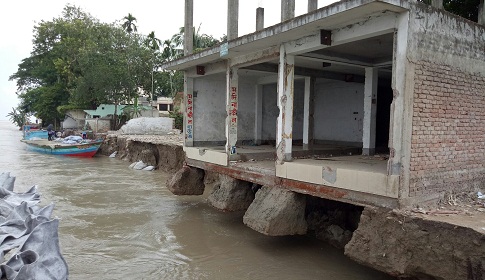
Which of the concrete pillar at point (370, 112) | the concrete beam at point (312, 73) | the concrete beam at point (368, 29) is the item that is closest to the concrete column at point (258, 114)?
the concrete beam at point (312, 73)

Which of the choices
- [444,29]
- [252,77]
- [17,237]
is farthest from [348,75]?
[17,237]

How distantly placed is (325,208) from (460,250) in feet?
12.8

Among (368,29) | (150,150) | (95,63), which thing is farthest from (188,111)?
(95,63)

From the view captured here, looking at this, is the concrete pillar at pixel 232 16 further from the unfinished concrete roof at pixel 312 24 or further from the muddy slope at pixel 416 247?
the muddy slope at pixel 416 247

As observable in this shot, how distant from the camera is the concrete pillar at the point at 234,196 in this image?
8109 mm

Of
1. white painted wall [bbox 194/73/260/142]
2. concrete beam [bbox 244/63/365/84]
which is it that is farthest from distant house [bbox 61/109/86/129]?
concrete beam [bbox 244/63/365/84]

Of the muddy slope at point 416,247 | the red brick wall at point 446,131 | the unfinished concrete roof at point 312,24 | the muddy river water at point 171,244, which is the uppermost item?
the unfinished concrete roof at point 312,24

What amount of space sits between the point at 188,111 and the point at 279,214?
16.9 feet

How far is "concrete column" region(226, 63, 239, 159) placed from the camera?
8523 millimetres

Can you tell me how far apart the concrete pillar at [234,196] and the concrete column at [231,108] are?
680mm

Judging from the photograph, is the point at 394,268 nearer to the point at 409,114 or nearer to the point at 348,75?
the point at 409,114

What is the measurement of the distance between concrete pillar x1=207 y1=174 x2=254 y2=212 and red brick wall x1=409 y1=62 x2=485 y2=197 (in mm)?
4010

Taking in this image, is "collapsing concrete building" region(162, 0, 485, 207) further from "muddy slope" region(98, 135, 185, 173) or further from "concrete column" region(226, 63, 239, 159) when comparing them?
"muddy slope" region(98, 135, 185, 173)

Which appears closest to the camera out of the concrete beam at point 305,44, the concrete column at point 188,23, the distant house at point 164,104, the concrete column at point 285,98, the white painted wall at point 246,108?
the concrete beam at point 305,44
